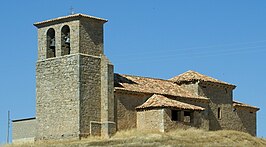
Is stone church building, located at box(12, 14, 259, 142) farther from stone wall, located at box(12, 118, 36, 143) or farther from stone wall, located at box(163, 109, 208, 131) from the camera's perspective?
stone wall, located at box(12, 118, 36, 143)

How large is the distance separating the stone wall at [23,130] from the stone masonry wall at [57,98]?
366 cm

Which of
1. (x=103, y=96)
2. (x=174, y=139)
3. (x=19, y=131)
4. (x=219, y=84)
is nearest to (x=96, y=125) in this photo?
(x=103, y=96)

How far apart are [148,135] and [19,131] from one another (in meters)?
12.7

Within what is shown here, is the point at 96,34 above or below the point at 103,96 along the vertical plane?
above

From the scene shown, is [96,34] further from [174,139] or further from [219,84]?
[219,84]

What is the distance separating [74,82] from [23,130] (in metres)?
9.18

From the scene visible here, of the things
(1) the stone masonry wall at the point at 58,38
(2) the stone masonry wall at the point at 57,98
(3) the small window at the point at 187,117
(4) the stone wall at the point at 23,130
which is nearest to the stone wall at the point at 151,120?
(3) the small window at the point at 187,117

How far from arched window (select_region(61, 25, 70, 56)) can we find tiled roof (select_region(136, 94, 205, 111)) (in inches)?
268

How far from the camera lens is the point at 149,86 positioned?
55.8 meters

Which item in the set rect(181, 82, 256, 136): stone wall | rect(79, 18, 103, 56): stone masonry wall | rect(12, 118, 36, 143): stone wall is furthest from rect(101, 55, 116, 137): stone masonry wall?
rect(181, 82, 256, 136): stone wall

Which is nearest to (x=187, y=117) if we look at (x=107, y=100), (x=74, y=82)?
(x=107, y=100)

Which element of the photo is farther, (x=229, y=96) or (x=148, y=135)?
(x=229, y=96)

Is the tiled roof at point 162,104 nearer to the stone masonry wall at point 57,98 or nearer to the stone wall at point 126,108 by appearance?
the stone wall at point 126,108

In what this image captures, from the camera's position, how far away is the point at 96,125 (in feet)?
166
